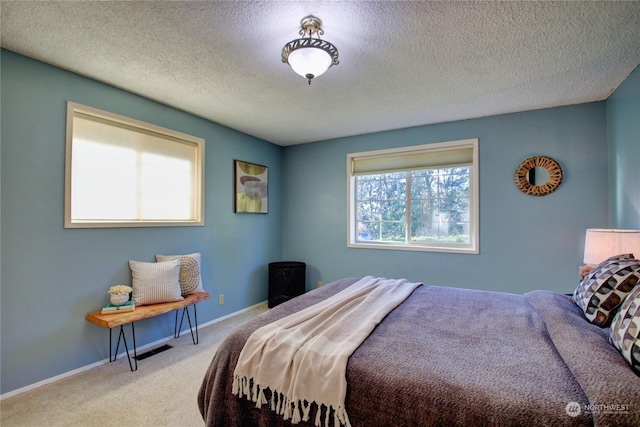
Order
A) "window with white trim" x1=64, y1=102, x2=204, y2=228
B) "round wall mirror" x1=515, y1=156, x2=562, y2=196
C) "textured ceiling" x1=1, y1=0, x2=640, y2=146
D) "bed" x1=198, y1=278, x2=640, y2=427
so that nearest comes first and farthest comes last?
"bed" x1=198, y1=278, x2=640, y2=427 < "textured ceiling" x1=1, y1=0, x2=640, y2=146 < "window with white trim" x1=64, y1=102, x2=204, y2=228 < "round wall mirror" x1=515, y1=156, x2=562, y2=196

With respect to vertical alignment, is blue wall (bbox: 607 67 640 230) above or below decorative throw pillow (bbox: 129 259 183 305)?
above

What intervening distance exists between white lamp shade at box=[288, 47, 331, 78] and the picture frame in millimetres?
2285

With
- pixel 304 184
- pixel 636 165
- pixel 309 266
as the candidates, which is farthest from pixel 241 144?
pixel 636 165

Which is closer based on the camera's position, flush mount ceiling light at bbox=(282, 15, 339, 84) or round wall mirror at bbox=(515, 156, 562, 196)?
flush mount ceiling light at bbox=(282, 15, 339, 84)

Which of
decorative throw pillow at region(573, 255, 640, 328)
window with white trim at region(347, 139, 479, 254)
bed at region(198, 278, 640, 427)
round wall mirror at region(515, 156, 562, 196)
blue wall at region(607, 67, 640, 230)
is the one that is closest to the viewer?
bed at region(198, 278, 640, 427)

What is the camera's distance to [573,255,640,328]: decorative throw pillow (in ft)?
4.61

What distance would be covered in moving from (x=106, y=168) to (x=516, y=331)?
335cm

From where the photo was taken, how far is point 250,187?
4074 millimetres

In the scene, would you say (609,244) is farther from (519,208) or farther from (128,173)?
(128,173)

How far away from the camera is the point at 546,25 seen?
69.7 inches

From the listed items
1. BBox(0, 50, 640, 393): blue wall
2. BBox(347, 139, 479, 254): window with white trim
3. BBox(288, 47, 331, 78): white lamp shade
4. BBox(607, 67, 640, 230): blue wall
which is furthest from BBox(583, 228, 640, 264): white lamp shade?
BBox(288, 47, 331, 78): white lamp shade

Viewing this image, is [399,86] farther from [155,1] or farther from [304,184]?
[304,184]

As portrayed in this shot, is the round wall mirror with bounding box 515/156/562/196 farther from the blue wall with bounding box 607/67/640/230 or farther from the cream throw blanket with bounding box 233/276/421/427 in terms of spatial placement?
the cream throw blanket with bounding box 233/276/421/427

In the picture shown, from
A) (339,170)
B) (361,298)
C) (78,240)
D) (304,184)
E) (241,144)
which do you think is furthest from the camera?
(304,184)
